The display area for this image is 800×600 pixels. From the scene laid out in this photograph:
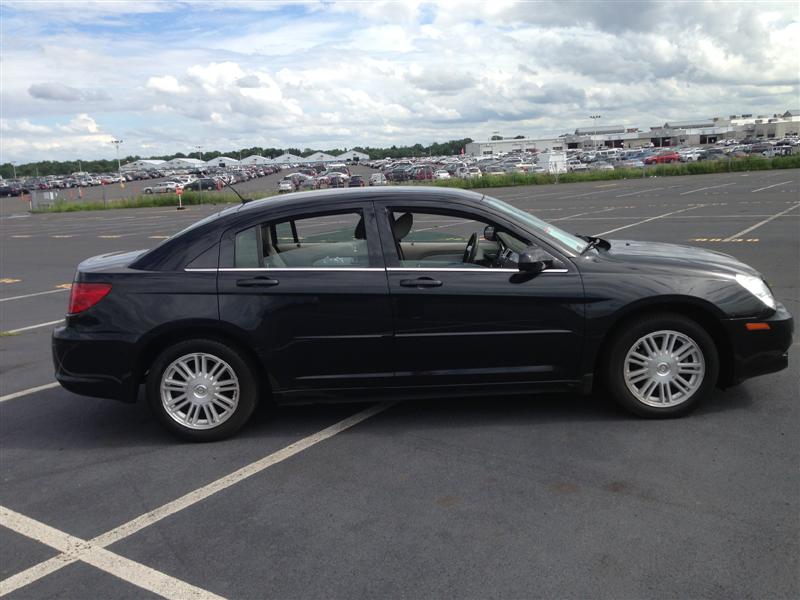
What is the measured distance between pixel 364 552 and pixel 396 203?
7.98ft

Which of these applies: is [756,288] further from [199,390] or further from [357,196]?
[199,390]

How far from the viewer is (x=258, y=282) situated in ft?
16.0

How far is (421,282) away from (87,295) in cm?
224

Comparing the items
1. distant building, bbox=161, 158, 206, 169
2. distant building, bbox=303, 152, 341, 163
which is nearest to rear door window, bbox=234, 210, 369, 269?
distant building, bbox=161, 158, 206, 169

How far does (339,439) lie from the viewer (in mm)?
4918

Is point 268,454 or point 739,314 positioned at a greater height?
point 739,314

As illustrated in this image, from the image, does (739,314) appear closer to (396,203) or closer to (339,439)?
(396,203)

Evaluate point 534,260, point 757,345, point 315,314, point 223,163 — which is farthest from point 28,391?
point 223,163

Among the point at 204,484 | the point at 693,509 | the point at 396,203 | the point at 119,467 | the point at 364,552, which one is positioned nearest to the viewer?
the point at 364,552

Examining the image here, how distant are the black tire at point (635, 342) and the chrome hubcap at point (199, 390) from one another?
2.49 m

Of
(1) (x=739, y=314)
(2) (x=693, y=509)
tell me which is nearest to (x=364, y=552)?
(2) (x=693, y=509)

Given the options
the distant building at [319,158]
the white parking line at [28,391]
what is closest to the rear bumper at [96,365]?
the white parking line at [28,391]

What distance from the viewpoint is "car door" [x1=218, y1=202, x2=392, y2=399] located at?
484 centimetres

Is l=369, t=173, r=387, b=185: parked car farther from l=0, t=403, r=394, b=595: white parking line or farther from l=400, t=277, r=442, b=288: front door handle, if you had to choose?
l=400, t=277, r=442, b=288: front door handle
